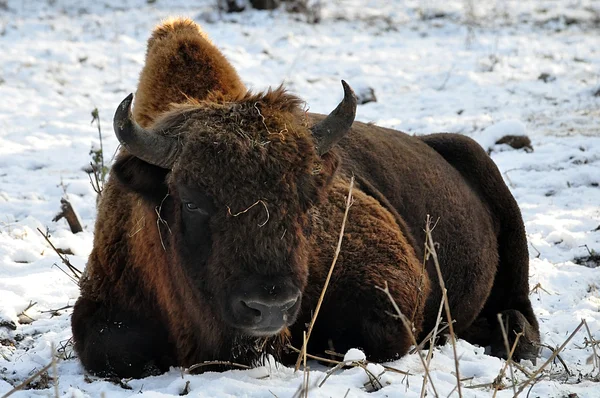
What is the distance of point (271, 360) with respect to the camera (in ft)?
14.1

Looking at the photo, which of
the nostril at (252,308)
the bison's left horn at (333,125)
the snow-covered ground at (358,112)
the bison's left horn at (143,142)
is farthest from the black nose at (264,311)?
the bison's left horn at (333,125)

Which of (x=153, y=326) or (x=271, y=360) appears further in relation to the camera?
(x=153, y=326)

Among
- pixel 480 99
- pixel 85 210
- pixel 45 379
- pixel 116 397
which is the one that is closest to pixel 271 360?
pixel 116 397

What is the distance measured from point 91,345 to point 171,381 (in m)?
0.65

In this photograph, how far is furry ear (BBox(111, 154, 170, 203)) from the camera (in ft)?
13.7

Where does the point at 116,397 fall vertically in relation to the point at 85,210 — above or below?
above

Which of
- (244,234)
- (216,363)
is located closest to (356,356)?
(216,363)

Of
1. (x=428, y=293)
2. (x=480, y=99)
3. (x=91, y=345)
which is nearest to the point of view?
(x=91, y=345)

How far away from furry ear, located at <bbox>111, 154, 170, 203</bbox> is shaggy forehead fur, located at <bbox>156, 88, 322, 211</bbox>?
150 millimetres

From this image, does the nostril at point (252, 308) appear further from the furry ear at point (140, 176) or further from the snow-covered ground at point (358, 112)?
the furry ear at point (140, 176)

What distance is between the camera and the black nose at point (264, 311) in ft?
11.9

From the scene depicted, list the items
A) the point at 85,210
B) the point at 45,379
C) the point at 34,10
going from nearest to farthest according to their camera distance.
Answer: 1. the point at 45,379
2. the point at 85,210
3. the point at 34,10

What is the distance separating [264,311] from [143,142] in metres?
1.08

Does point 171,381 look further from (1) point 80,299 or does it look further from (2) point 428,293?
(2) point 428,293
